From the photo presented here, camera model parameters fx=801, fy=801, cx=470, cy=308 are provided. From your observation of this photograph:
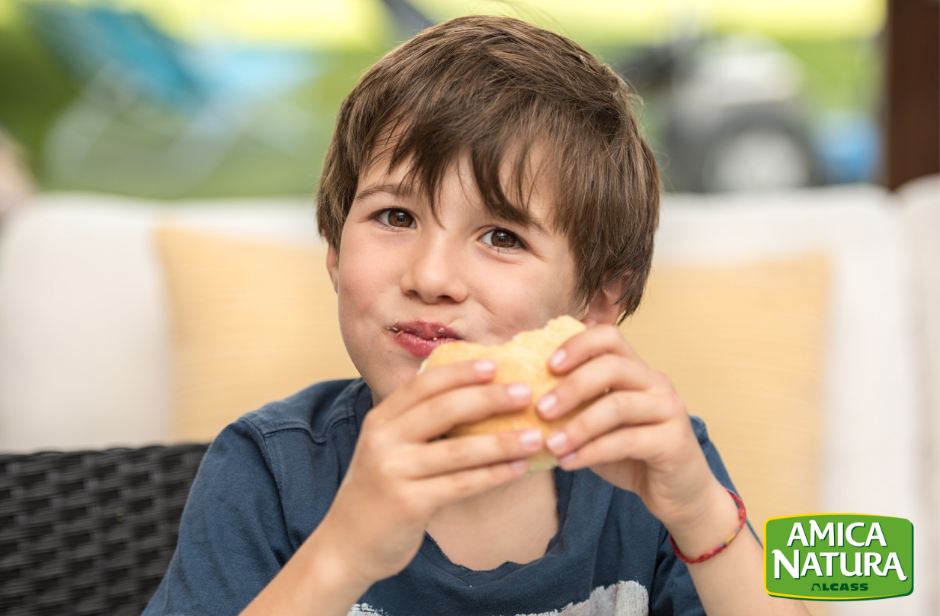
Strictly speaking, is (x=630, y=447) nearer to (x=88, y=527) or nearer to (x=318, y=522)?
(x=318, y=522)

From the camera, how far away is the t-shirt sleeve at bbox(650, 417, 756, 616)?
3.35 ft

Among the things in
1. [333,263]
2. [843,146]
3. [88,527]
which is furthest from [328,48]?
[88,527]

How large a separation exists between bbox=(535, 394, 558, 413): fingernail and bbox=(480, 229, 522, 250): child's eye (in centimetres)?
26

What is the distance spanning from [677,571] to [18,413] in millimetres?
1330

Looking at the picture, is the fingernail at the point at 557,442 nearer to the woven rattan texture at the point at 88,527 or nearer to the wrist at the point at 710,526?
the wrist at the point at 710,526

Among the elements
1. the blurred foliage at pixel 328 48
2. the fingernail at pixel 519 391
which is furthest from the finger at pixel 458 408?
the blurred foliage at pixel 328 48

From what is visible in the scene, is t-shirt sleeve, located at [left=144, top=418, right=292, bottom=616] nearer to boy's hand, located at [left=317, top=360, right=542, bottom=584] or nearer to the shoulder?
the shoulder

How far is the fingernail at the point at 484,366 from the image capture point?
703 mm

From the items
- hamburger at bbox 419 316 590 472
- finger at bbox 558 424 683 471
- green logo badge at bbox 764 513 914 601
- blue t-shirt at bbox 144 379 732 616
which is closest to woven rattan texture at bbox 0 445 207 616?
blue t-shirt at bbox 144 379 732 616

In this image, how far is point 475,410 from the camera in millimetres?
688

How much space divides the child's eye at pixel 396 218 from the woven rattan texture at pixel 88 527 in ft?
1.59

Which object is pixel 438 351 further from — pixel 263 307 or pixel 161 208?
pixel 161 208

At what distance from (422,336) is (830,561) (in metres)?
0.50

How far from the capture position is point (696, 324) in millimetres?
1542
